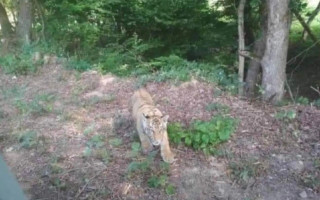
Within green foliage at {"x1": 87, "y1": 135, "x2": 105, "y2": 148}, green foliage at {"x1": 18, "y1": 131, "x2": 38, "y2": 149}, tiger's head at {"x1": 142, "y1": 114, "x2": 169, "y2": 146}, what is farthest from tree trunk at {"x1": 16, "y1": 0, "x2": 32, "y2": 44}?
tiger's head at {"x1": 142, "y1": 114, "x2": 169, "y2": 146}

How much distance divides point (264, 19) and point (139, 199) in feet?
19.0

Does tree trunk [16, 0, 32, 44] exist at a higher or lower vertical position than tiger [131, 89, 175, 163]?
higher

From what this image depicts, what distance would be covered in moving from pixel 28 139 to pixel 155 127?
1.85 meters

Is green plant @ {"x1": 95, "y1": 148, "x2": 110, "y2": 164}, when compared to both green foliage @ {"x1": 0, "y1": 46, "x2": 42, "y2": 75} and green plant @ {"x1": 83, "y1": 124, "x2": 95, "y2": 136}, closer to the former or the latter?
green plant @ {"x1": 83, "y1": 124, "x2": 95, "y2": 136}

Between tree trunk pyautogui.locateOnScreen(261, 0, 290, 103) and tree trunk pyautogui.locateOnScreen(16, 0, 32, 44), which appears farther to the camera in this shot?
tree trunk pyautogui.locateOnScreen(16, 0, 32, 44)

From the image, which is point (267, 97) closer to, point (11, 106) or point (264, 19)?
point (264, 19)

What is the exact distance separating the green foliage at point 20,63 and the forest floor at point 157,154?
1872mm

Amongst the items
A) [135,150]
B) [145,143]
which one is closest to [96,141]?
[135,150]

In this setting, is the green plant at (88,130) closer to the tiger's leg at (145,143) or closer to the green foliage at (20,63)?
the tiger's leg at (145,143)

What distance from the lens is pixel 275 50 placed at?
6906mm

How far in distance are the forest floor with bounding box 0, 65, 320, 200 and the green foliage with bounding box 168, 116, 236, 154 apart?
0.36 feet

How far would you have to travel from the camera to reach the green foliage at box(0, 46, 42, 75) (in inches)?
343

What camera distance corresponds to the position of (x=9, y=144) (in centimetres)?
525

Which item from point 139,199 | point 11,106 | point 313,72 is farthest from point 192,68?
point 313,72
